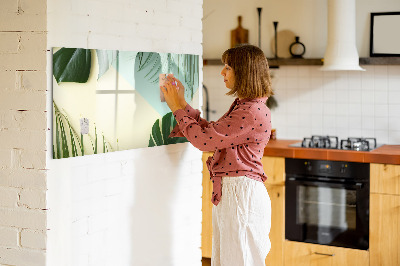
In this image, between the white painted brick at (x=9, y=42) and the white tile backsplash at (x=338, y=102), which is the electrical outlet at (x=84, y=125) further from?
the white tile backsplash at (x=338, y=102)

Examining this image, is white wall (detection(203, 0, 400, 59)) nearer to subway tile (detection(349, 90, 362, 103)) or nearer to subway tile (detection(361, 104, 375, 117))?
subway tile (detection(349, 90, 362, 103))

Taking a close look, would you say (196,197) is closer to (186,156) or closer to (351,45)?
(186,156)

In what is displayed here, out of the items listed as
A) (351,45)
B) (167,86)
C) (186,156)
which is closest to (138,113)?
(167,86)

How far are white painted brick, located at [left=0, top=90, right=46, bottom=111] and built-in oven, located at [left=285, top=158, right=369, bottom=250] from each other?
251 centimetres

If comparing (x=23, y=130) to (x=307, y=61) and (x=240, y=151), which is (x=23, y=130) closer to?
(x=240, y=151)

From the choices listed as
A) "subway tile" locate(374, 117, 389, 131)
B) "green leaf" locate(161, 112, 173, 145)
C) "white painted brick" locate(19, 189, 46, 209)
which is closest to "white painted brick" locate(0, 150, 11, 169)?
"white painted brick" locate(19, 189, 46, 209)

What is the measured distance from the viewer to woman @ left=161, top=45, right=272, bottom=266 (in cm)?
278

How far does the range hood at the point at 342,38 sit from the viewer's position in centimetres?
458

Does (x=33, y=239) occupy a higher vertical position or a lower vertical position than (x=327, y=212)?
higher

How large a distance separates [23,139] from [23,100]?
150 mm

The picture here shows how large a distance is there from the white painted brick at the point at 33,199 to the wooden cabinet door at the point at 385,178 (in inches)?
101

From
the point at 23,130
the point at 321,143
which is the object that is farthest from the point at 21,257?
the point at 321,143

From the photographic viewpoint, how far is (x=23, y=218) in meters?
2.39

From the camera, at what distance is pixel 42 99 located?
7.55 ft
